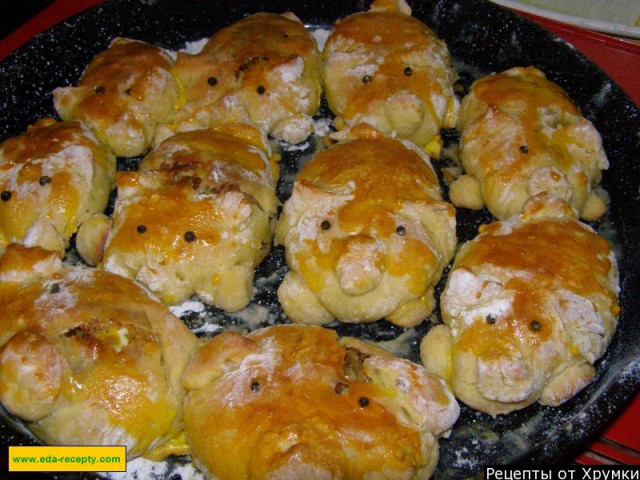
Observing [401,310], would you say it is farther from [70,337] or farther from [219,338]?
[70,337]

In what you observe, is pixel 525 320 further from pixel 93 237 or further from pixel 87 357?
pixel 93 237

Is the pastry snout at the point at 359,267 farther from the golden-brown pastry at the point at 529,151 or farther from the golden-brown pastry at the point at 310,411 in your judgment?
the golden-brown pastry at the point at 529,151

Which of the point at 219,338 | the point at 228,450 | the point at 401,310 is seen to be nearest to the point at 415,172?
the point at 401,310

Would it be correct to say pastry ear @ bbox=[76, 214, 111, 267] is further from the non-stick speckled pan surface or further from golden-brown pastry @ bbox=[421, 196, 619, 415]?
golden-brown pastry @ bbox=[421, 196, 619, 415]

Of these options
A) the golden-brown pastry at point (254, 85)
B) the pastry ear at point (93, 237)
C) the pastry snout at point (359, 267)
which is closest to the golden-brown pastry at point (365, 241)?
the pastry snout at point (359, 267)

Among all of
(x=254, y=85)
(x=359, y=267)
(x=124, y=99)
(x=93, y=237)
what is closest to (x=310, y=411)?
(x=359, y=267)

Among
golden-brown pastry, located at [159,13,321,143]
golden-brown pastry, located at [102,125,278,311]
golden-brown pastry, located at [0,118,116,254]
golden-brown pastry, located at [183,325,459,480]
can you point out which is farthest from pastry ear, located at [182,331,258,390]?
golden-brown pastry, located at [159,13,321,143]
